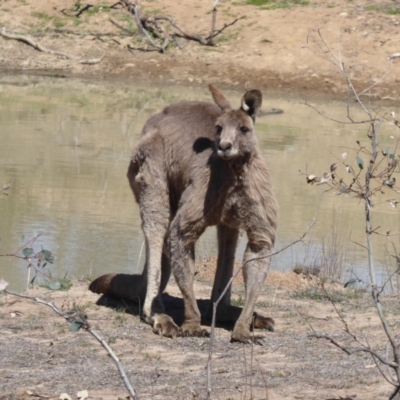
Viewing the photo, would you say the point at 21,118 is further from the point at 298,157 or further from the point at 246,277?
the point at 246,277

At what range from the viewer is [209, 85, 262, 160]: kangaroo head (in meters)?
6.90

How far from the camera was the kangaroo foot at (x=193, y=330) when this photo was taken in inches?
287

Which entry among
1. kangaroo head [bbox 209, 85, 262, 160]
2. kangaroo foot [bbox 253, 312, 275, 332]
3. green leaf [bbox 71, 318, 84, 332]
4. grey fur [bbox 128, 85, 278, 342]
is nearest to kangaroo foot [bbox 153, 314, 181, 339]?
grey fur [bbox 128, 85, 278, 342]

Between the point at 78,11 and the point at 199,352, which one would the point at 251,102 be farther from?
the point at 78,11

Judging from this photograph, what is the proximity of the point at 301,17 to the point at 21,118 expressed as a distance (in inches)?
394

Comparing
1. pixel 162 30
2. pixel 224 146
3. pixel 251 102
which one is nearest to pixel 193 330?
pixel 224 146

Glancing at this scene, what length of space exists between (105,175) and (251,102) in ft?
26.0

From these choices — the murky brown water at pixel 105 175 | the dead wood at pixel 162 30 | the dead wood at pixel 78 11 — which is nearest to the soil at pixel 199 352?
the murky brown water at pixel 105 175

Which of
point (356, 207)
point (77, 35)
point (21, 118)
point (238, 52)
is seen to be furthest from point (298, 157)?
point (77, 35)

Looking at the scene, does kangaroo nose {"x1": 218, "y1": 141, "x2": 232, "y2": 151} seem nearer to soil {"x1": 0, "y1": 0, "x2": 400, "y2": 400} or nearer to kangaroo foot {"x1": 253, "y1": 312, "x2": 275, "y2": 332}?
soil {"x1": 0, "y1": 0, "x2": 400, "y2": 400}

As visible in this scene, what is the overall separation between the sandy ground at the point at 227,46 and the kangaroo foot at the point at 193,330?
16.6 metres

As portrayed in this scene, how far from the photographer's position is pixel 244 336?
279 inches

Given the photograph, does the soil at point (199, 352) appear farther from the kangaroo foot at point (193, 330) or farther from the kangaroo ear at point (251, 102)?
the kangaroo ear at point (251, 102)

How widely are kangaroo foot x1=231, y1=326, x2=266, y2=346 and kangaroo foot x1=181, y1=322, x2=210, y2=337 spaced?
0.26 m
